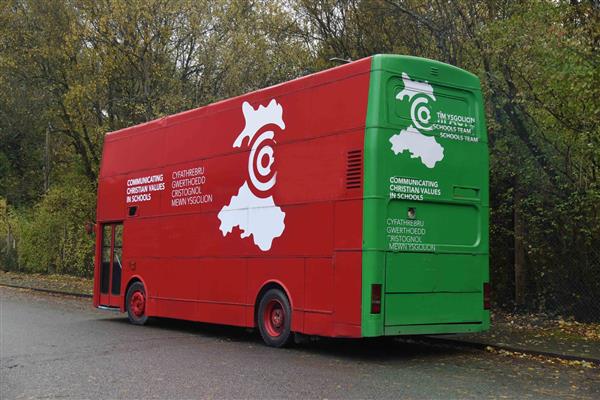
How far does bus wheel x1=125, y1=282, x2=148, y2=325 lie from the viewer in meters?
14.7

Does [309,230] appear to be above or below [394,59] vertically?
below

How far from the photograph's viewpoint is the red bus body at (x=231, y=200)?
9.95 metres

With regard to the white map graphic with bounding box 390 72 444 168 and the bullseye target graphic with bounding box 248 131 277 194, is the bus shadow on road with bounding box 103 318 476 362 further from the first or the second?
the white map graphic with bounding box 390 72 444 168

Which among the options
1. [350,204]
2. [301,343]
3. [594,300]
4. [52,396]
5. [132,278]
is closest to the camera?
[52,396]

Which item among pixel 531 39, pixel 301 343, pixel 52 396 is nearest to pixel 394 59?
pixel 531 39

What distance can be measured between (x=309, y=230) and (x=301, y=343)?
6.64 feet

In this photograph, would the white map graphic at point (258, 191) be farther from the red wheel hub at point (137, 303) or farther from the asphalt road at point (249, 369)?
the red wheel hub at point (137, 303)

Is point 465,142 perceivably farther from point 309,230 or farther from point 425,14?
point 425,14

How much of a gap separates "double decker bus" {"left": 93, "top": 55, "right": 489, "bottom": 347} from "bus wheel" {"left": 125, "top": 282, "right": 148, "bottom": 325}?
81.3 inches

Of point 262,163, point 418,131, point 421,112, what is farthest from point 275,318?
point 421,112

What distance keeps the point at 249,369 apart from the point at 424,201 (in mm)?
3292

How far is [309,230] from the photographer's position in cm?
1047

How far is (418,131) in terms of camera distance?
1009cm

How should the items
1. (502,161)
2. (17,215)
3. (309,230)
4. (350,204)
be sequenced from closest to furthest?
(350,204)
(309,230)
(502,161)
(17,215)
